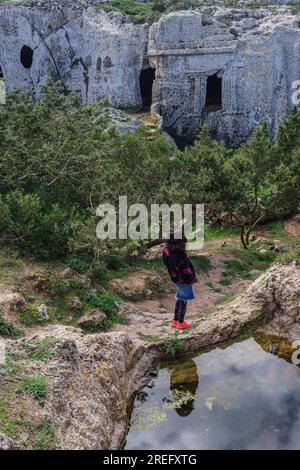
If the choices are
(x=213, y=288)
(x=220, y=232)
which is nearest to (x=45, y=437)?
(x=213, y=288)

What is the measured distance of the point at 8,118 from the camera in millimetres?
12750

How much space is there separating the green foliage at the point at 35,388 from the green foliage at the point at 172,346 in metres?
2.52

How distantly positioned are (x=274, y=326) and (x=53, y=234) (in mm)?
4469

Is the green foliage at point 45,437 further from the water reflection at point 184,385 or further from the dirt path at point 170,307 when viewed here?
the dirt path at point 170,307

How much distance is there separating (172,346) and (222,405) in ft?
4.92

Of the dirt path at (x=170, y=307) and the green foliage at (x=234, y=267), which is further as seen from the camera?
the green foliage at (x=234, y=267)

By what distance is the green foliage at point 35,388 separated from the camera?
221 inches

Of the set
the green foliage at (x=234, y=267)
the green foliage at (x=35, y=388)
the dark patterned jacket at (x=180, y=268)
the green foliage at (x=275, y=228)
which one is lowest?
the green foliage at (x=275, y=228)

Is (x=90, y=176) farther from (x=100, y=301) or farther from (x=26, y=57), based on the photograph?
(x=26, y=57)

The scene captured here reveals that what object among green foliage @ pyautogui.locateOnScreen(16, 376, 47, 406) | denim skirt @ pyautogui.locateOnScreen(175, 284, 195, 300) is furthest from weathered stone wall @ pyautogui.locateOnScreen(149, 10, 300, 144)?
green foliage @ pyautogui.locateOnScreen(16, 376, 47, 406)

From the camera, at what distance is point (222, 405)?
21.8 feet

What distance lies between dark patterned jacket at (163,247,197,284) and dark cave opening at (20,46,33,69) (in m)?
22.3

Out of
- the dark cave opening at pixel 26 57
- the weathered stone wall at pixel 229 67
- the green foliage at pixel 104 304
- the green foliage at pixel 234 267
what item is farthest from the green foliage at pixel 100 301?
the dark cave opening at pixel 26 57
